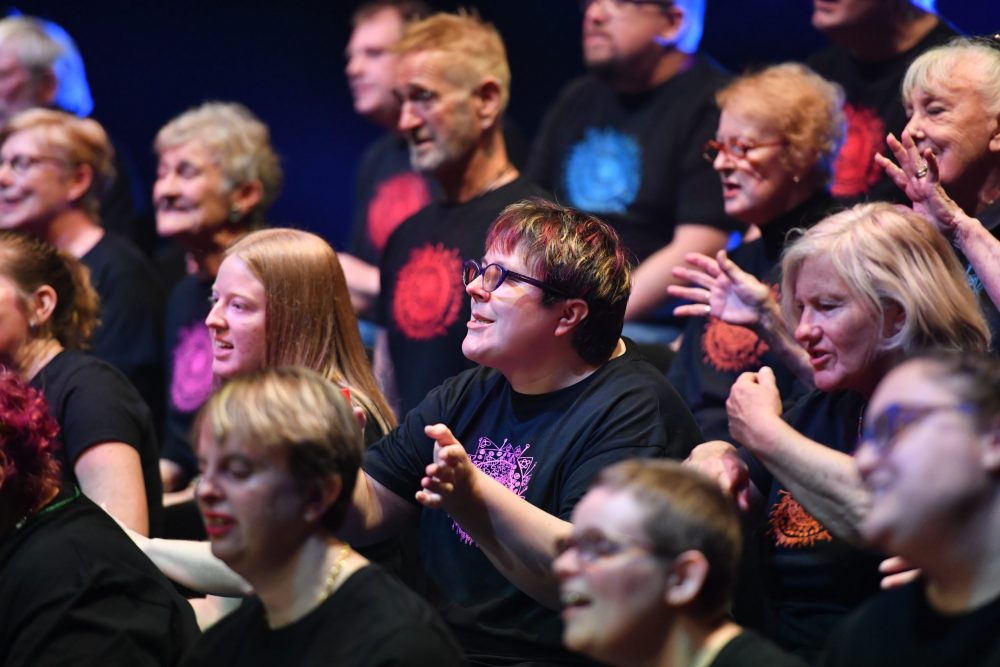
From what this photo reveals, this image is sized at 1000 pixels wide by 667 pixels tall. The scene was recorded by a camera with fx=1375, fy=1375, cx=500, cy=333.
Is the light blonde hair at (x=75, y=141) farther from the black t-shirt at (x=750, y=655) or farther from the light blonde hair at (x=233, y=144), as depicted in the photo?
the black t-shirt at (x=750, y=655)

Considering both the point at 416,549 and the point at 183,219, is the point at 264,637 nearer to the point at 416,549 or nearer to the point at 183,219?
the point at 416,549

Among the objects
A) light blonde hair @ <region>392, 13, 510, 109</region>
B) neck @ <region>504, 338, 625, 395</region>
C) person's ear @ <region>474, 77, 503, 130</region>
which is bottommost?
person's ear @ <region>474, 77, 503, 130</region>

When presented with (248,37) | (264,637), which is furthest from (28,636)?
(248,37)

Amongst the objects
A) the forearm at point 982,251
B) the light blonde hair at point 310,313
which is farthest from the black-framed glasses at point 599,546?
the light blonde hair at point 310,313

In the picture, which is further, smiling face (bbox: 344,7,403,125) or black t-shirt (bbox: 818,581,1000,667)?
smiling face (bbox: 344,7,403,125)

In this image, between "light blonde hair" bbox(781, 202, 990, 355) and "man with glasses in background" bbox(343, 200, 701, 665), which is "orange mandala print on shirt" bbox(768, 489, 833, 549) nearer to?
"man with glasses in background" bbox(343, 200, 701, 665)

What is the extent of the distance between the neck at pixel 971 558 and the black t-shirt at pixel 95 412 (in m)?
1.94

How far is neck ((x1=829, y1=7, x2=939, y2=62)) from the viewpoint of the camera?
3.65 metres

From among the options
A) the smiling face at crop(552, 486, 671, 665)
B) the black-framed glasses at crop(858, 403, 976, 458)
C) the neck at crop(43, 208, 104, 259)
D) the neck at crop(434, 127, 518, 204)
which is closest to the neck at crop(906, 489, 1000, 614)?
the black-framed glasses at crop(858, 403, 976, 458)

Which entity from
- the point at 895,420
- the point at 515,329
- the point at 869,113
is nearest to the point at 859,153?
the point at 869,113

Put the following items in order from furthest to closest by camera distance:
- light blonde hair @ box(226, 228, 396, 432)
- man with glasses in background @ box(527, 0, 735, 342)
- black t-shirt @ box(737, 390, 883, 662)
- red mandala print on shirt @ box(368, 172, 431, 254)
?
red mandala print on shirt @ box(368, 172, 431, 254)
man with glasses in background @ box(527, 0, 735, 342)
light blonde hair @ box(226, 228, 396, 432)
black t-shirt @ box(737, 390, 883, 662)

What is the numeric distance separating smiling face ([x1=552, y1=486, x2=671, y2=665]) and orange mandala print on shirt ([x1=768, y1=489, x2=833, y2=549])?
28.1 inches

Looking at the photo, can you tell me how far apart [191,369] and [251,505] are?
2.38 m

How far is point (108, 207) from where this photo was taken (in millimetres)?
5152
